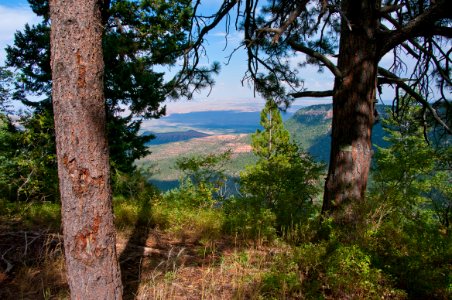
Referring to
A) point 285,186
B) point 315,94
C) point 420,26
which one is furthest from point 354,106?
point 285,186

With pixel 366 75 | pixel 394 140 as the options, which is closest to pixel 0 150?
pixel 366 75

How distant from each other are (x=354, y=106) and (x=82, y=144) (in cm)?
353

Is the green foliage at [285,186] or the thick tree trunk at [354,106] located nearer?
the thick tree trunk at [354,106]

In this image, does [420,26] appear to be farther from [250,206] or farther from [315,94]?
[250,206]

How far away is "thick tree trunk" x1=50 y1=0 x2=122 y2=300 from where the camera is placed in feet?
6.30

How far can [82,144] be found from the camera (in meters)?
1.94

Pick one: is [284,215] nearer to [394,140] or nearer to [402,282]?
[402,282]

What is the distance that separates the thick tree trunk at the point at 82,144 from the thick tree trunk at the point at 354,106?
3.22m

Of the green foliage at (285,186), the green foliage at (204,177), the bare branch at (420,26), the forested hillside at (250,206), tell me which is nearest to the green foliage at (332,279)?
the forested hillside at (250,206)

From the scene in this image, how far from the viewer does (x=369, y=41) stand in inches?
162

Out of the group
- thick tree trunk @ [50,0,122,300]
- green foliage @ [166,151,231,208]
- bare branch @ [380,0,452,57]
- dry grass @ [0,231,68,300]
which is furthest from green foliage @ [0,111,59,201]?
bare branch @ [380,0,452,57]

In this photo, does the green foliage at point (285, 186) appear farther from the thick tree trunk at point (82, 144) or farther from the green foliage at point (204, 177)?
the thick tree trunk at point (82, 144)

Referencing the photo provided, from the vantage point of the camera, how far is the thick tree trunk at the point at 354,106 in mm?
4129

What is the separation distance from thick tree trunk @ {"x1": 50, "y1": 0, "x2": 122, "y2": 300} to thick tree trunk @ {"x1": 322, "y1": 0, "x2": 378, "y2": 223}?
10.6 feet
